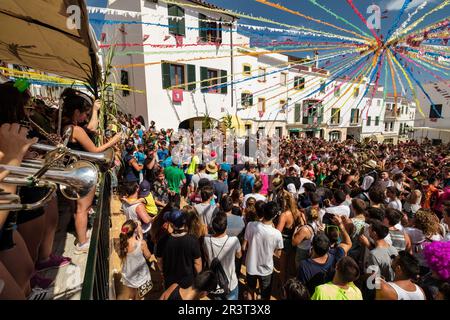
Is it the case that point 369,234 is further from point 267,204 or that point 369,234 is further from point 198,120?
point 198,120

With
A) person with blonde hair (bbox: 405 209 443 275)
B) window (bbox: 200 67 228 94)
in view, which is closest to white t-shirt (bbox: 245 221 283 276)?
person with blonde hair (bbox: 405 209 443 275)

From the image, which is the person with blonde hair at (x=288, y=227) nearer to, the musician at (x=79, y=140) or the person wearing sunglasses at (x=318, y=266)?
the person wearing sunglasses at (x=318, y=266)

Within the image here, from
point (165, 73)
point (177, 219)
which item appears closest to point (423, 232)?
point (177, 219)

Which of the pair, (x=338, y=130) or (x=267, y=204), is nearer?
(x=267, y=204)

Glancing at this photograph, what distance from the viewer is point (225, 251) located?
3.03m

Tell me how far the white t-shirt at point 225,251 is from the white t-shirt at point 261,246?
331 mm

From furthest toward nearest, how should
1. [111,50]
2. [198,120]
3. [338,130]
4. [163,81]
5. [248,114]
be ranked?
[338,130], [248,114], [198,120], [163,81], [111,50]

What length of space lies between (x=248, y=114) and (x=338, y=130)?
58.1 feet

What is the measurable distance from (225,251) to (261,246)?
56 cm

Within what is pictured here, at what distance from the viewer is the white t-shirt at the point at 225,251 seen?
302cm

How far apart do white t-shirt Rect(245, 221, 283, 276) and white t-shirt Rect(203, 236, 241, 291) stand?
331 millimetres

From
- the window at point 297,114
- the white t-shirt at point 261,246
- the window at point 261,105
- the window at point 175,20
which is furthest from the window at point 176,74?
the window at point 297,114
